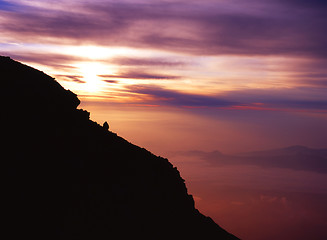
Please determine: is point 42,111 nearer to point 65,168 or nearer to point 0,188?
point 65,168

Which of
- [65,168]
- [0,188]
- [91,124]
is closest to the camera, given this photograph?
[0,188]

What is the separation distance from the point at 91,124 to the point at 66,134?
8.22 meters

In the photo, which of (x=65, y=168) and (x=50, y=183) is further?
(x=65, y=168)

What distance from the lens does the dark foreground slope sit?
41562mm

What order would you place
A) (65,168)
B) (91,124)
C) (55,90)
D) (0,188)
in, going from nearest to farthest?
1. (0,188)
2. (65,168)
3. (55,90)
4. (91,124)

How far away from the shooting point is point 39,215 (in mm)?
41125

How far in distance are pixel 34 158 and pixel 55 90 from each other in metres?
14.1

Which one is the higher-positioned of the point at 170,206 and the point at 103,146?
the point at 103,146

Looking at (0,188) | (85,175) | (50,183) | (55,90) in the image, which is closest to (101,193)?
(85,175)

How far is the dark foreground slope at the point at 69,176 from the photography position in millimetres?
41562

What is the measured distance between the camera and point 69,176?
155ft

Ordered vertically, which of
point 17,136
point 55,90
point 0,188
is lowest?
point 0,188

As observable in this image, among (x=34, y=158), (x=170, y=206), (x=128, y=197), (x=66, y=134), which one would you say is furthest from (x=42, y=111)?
(x=170, y=206)

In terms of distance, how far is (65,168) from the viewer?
1871 inches
